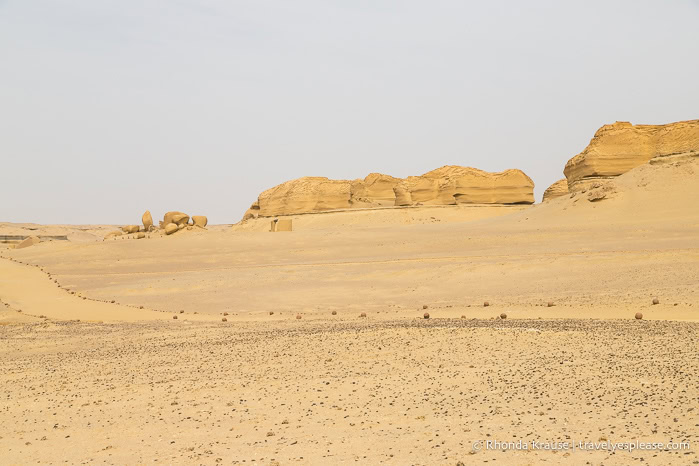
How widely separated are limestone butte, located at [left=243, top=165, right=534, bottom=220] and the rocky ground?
53591 mm

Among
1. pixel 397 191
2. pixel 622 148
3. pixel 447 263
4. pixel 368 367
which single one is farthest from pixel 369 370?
pixel 397 191

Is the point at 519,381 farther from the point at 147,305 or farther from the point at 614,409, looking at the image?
the point at 147,305

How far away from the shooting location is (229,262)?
3503 cm

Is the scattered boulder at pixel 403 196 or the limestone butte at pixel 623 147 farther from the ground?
the limestone butte at pixel 623 147

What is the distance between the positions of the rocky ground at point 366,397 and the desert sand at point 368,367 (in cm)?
3

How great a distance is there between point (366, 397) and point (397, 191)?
5983 centimetres

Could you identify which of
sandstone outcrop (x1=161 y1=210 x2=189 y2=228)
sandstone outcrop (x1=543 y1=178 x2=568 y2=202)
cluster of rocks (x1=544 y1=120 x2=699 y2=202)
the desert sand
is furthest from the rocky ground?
sandstone outcrop (x1=543 y1=178 x2=568 y2=202)

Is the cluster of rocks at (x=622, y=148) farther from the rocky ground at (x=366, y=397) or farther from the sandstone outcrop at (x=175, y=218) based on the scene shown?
the rocky ground at (x=366, y=397)

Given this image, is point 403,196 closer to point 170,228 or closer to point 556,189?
point 556,189

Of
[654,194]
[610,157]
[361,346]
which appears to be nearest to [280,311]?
[361,346]

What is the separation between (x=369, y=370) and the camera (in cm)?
856

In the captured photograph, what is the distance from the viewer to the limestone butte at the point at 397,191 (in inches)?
2530

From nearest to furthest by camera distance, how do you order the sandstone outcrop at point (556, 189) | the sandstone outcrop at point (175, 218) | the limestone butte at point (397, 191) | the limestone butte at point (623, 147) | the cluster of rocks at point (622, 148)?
1. the cluster of rocks at point (622, 148)
2. the limestone butte at point (623, 147)
3. the sandstone outcrop at point (175, 218)
4. the limestone butte at point (397, 191)
5. the sandstone outcrop at point (556, 189)

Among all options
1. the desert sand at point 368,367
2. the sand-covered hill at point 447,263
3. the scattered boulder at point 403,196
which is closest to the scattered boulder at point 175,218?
the sand-covered hill at point 447,263
